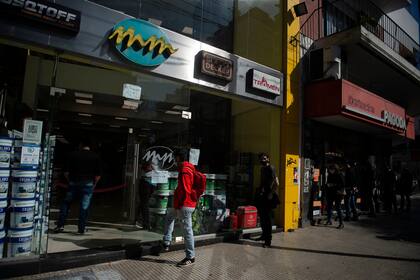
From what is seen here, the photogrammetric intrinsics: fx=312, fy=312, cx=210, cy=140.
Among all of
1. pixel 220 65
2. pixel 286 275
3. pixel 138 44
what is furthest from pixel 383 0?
pixel 286 275

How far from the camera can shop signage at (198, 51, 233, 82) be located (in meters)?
6.46

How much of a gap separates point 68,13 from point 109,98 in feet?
8.89

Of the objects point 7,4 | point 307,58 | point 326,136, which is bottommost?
point 326,136

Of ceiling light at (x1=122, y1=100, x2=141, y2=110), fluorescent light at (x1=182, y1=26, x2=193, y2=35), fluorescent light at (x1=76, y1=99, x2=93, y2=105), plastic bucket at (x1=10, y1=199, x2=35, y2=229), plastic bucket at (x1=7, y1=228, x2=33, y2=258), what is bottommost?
plastic bucket at (x1=7, y1=228, x2=33, y2=258)

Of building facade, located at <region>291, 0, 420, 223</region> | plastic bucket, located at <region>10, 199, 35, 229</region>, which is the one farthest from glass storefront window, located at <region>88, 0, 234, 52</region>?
plastic bucket, located at <region>10, 199, 35, 229</region>

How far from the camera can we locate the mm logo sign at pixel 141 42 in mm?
5297

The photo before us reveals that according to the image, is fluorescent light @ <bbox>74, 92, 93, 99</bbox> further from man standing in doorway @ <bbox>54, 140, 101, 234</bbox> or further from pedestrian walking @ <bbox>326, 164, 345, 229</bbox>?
pedestrian walking @ <bbox>326, 164, 345, 229</bbox>

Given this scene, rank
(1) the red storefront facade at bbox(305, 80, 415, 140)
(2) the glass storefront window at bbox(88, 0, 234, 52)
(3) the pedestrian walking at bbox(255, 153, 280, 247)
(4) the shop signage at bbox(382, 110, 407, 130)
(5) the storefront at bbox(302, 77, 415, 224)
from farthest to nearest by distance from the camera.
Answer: (4) the shop signage at bbox(382, 110, 407, 130) → (5) the storefront at bbox(302, 77, 415, 224) → (1) the red storefront facade at bbox(305, 80, 415, 140) → (3) the pedestrian walking at bbox(255, 153, 280, 247) → (2) the glass storefront window at bbox(88, 0, 234, 52)

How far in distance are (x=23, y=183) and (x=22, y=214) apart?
46cm

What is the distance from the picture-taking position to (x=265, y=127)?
8648 mm

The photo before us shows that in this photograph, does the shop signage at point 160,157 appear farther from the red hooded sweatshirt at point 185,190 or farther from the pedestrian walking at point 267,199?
the pedestrian walking at point 267,199

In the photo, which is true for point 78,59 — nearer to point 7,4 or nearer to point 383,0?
point 7,4

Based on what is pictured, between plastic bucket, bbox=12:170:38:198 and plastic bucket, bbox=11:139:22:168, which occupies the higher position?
plastic bucket, bbox=11:139:22:168

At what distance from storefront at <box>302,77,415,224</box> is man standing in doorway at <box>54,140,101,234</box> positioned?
18.4 feet
